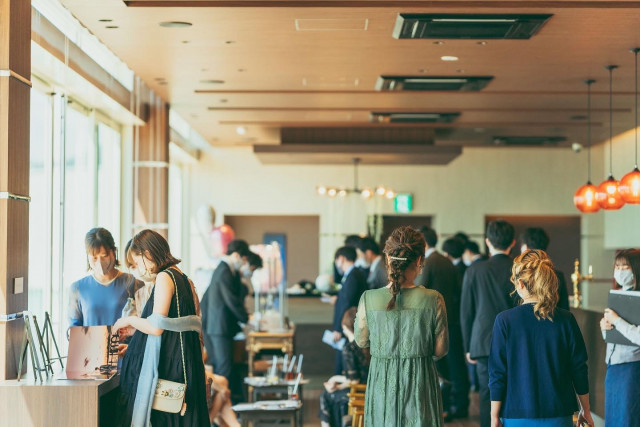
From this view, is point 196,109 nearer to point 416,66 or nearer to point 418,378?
point 416,66

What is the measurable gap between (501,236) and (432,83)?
2.59m

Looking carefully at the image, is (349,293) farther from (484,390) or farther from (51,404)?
(51,404)

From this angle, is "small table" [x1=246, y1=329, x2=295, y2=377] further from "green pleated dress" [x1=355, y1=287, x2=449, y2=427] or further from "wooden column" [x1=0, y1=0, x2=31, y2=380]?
"green pleated dress" [x1=355, y1=287, x2=449, y2=427]

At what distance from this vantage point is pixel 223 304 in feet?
25.7

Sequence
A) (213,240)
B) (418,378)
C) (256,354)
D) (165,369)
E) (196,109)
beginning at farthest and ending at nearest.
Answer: (213,240)
(196,109)
(256,354)
(165,369)
(418,378)

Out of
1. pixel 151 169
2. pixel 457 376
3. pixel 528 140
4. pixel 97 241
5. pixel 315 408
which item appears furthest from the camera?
pixel 528 140

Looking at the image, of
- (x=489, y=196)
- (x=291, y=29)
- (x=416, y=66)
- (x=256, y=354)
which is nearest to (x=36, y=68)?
(x=291, y=29)

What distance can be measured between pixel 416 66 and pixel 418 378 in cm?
402

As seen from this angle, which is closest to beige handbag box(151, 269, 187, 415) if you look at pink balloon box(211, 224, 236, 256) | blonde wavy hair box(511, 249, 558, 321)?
blonde wavy hair box(511, 249, 558, 321)

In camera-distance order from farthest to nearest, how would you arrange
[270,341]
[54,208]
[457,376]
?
[270,341], [457,376], [54,208]

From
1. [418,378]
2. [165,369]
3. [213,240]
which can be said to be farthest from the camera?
[213,240]

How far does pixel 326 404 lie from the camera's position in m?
5.93

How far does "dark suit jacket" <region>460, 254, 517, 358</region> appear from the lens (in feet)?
18.5

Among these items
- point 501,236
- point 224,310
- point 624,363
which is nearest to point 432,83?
point 501,236
